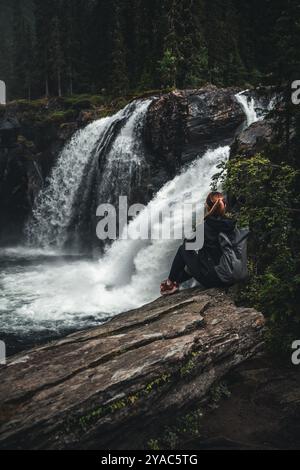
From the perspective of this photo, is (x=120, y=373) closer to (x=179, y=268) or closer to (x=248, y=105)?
(x=179, y=268)

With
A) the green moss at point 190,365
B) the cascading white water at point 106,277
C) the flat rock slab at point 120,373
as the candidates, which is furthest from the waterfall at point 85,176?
the green moss at point 190,365

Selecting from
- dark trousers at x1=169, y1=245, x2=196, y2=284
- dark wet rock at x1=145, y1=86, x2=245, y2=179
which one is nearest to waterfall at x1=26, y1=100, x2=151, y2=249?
dark wet rock at x1=145, y1=86, x2=245, y2=179

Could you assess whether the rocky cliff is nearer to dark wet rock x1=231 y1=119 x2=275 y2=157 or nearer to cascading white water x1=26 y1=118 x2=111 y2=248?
cascading white water x1=26 y1=118 x2=111 y2=248

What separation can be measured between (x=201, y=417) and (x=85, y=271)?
47.2 feet

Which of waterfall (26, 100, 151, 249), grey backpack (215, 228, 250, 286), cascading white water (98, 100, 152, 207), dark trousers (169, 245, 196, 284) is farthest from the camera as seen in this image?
waterfall (26, 100, 151, 249)

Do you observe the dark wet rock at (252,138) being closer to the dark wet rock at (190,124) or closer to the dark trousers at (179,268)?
the dark trousers at (179,268)

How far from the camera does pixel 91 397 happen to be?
5008mm

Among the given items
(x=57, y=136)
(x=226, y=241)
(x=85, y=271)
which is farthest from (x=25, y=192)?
(x=226, y=241)

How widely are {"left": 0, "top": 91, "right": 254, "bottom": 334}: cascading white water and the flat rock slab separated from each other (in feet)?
21.8

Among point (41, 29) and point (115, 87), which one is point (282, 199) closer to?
point (115, 87)

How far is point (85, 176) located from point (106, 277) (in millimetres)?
9543

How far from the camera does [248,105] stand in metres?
22.8

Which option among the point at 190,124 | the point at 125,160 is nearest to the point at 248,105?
the point at 190,124

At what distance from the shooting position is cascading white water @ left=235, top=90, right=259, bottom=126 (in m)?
22.3
